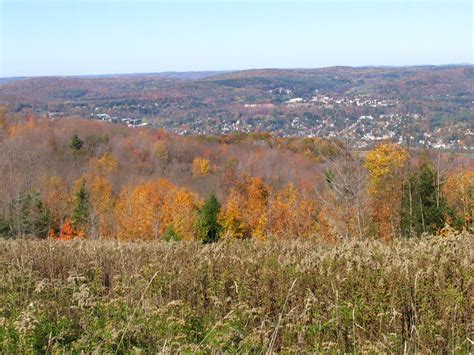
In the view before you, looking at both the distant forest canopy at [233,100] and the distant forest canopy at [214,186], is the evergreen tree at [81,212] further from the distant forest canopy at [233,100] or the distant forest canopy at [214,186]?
the distant forest canopy at [233,100]

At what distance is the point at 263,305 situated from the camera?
4543mm

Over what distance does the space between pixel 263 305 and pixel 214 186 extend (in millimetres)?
56056

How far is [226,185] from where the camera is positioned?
61.0 meters

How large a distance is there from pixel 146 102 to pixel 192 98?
17.1 metres

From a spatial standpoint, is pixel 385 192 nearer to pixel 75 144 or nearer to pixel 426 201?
pixel 426 201

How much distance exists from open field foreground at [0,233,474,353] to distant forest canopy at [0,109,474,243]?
6.62ft

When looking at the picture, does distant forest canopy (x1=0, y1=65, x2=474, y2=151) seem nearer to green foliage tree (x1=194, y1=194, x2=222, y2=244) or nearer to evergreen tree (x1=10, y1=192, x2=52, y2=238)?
evergreen tree (x1=10, y1=192, x2=52, y2=238)

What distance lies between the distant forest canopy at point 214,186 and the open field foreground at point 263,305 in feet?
6.62

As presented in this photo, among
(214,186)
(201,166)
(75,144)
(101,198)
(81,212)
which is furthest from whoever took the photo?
(201,166)

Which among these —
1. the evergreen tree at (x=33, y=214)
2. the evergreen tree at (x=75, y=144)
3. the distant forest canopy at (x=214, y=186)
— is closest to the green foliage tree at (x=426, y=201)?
the distant forest canopy at (x=214, y=186)

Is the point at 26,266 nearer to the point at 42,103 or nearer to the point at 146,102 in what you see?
the point at 42,103

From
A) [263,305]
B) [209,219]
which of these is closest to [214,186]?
[209,219]

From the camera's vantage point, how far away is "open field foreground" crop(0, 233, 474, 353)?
148 inches

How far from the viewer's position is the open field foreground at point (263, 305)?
3.75m
